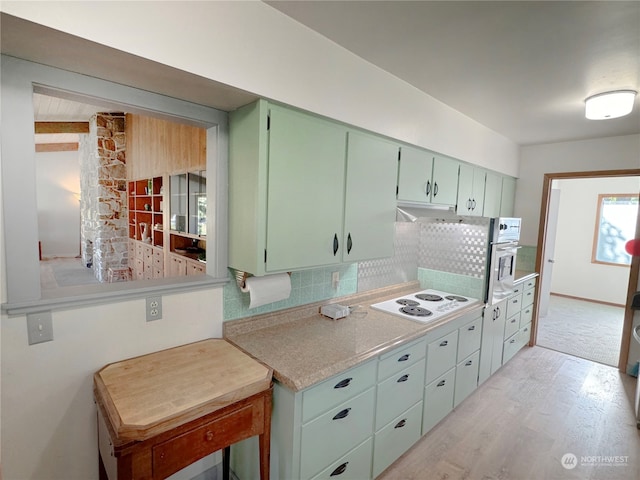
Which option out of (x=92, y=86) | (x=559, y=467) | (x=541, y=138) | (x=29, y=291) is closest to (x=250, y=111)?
(x=92, y=86)

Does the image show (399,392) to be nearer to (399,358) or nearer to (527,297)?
(399,358)

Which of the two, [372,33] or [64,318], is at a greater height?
[372,33]

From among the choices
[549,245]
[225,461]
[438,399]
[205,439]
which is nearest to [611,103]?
[438,399]

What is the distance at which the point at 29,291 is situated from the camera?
124cm

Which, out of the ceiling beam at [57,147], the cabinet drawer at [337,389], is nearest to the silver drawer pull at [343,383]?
the cabinet drawer at [337,389]

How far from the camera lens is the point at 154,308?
1568 mm

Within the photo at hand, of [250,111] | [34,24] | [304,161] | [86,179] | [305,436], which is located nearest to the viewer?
[34,24]

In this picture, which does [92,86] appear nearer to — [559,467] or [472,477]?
[472,477]

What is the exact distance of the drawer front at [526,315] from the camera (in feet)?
12.0

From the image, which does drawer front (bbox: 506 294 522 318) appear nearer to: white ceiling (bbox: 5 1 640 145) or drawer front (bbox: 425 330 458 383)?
drawer front (bbox: 425 330 458 383)

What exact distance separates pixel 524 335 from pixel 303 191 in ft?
11.8

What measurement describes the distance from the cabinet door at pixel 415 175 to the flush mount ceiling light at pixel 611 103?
1.18 m

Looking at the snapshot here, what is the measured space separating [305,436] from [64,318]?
1.15 m

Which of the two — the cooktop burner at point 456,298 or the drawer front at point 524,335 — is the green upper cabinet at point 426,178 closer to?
the cooktop burner at point 456,298
